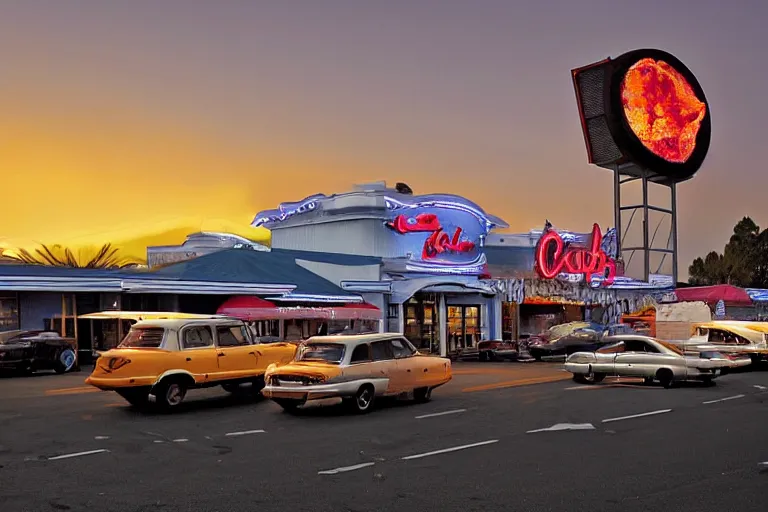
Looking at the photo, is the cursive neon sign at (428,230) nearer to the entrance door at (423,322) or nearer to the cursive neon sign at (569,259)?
the entrance door at (423,322)

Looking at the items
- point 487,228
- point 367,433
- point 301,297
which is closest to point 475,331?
point 487,228

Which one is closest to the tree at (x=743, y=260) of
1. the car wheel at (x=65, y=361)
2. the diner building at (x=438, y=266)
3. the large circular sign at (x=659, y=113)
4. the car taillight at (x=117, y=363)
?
the large circular sign at (x=659, y=113)

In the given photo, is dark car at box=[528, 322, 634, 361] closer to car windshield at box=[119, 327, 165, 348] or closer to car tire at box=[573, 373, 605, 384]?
car tire at box=[573, 373, 605, 384]

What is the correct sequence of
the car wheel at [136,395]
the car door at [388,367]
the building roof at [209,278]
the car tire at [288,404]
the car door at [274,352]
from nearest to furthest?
1. the car tire at [288,404]
2. the car wheel at [136,395]
3. the car door at [388,367]
4. the car door at [274,352]
5. the building roof at [209,278]

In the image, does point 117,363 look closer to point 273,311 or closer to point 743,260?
point 273,311

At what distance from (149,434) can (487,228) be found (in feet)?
113

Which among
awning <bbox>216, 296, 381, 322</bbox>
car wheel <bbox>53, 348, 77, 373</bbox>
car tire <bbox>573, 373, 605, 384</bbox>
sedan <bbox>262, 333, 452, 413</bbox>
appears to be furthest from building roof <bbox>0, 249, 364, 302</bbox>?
car tire <bbox>573, 373, 605, 384</bbox>

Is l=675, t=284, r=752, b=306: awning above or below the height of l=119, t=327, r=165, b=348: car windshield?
below

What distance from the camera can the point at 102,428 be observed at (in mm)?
13703

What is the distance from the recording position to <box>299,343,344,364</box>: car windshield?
620 inches

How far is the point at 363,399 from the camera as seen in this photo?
51.2ft

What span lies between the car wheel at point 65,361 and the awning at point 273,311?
5884 mm

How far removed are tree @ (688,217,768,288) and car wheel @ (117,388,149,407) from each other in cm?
8672

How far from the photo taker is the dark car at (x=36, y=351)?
24.7m
